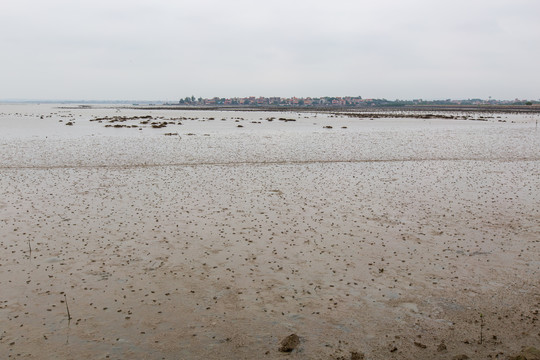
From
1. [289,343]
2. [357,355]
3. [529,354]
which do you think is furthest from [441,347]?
[289,343]

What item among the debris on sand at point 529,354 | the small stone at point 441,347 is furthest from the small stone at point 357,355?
the debris on sand at point 529,354

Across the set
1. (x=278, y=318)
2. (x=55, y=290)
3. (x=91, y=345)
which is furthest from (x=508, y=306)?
(x=55, y=290)

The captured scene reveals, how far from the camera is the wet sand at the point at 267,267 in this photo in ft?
28.4

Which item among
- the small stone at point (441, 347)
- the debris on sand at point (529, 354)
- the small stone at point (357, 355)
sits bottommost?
the small stone at point (357, 355)

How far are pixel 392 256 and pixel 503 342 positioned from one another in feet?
16.3

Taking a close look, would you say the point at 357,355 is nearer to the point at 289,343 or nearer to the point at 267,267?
the point at 289,343

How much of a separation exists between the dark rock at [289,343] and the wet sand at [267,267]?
0.51 feet

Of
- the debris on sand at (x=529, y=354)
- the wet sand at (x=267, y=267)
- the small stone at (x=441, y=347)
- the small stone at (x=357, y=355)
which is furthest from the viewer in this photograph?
the wet sand at (x=267, y=267)

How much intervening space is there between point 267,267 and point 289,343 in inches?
161

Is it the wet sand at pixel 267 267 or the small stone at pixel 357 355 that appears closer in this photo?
the small stone at pixel 357 355

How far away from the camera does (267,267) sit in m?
12.4

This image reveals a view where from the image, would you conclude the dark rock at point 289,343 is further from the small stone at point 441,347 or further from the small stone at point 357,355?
the small stone at point 441,347

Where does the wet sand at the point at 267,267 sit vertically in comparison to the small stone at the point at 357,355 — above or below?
above

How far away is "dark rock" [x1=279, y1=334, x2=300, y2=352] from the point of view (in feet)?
27.1
